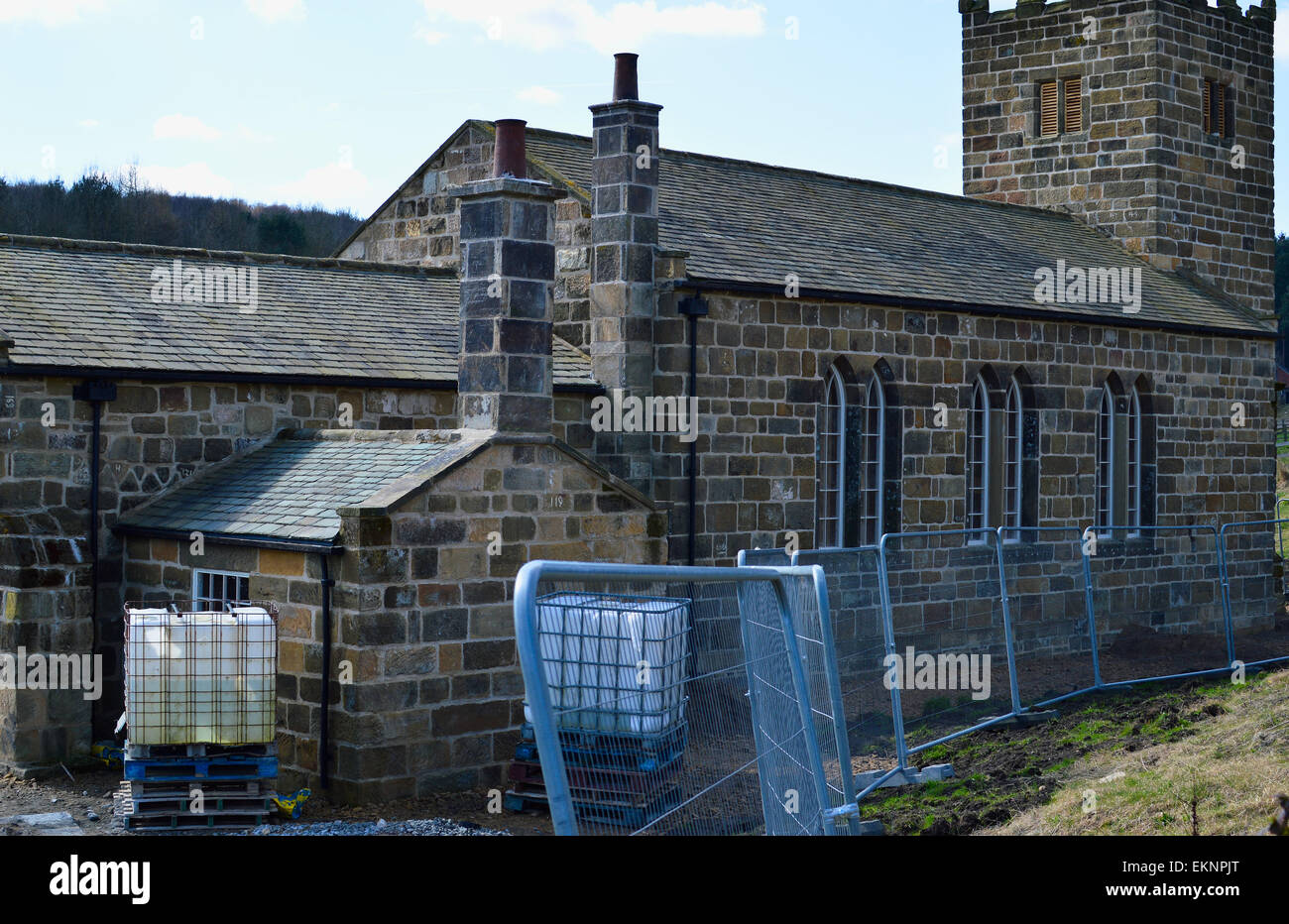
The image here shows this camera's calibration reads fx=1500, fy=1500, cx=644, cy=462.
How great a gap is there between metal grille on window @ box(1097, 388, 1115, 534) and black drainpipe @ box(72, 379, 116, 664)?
15066mm

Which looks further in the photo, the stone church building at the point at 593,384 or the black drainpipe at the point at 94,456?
the black drainpipe at the point at 94,456

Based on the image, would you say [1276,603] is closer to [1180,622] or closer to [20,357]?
[1180,622]

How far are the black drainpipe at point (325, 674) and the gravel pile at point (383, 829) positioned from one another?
0.94 metres

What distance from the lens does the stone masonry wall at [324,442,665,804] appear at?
1215 cm

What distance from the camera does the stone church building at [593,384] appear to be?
12.8 meters

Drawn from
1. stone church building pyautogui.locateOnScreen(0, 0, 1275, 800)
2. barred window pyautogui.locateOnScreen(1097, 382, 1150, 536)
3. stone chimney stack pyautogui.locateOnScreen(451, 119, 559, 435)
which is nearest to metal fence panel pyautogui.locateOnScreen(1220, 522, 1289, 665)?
stone church building pyautogui.locateOnScreen(0, 0, 1275, 800)

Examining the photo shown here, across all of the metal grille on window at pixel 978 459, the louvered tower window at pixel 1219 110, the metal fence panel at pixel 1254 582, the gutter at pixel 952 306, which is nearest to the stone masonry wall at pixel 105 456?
the gutter at pixel 952 306

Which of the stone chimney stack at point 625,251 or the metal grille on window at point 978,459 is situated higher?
the stone chimney stack at point 625,251

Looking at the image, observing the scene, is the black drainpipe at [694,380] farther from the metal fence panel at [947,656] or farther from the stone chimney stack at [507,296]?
the stone chimney stack at [507,296]

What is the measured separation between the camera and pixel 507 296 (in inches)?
514

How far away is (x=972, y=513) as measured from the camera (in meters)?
21.5

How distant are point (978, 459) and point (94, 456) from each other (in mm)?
12382

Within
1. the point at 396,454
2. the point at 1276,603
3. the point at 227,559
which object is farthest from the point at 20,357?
the point at 1276,603

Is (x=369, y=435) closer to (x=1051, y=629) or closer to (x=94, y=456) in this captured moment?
(x=94, y=456)
